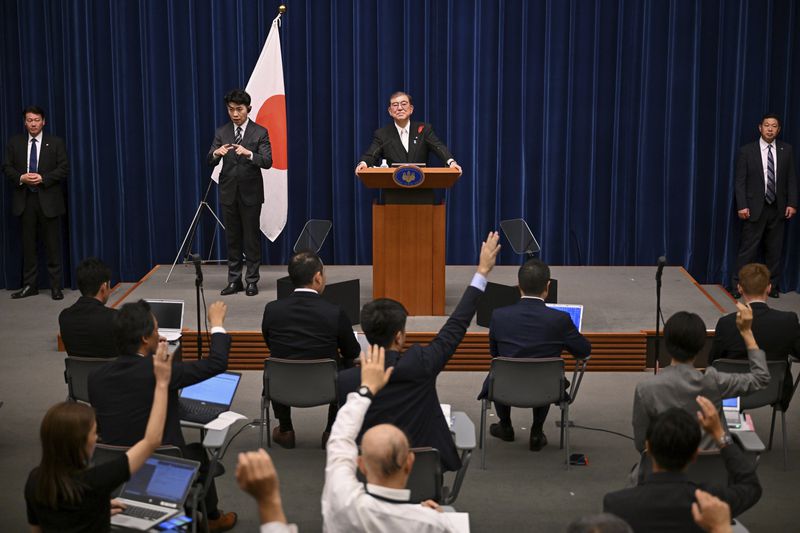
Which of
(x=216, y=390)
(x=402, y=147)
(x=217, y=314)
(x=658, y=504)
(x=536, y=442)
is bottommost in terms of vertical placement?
(x=536, y=442)

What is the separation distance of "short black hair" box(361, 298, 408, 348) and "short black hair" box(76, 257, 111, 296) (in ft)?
5.84

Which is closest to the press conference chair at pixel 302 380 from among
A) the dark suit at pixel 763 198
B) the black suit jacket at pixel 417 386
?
the black suit jacket at pixel 417 386

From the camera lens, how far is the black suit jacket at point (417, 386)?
4008 millimetres

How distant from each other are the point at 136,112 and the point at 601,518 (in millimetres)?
8167

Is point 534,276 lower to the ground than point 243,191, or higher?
lower

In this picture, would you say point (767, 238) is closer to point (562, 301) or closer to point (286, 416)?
point (562, 301)

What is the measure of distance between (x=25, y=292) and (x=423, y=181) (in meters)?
4.50

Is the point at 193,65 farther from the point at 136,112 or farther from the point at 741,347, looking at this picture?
the point at 741,347

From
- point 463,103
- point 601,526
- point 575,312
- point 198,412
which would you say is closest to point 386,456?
point 601,526

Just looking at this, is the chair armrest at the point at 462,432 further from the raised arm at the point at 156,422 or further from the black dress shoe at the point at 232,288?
the black dress shoe at the point at 232,288

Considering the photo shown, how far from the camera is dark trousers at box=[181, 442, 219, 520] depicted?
14.3ft

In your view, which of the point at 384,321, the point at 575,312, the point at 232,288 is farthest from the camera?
the point at 232,288

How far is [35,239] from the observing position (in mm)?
9367

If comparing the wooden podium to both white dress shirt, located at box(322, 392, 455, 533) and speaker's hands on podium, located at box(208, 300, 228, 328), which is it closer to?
speaker's hands on podium, located at box(208, 300, 228, 328)
